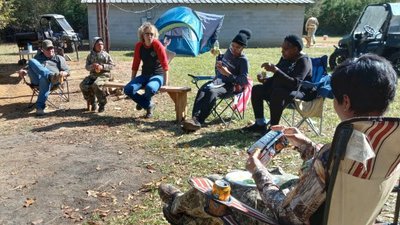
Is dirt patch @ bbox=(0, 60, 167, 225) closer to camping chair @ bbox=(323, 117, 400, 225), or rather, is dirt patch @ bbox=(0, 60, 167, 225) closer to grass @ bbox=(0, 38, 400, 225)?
grass @ bbox=(0, 38, 400, 225)

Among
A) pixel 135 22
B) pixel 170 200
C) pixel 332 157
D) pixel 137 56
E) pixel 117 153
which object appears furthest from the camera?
pixel 135 22

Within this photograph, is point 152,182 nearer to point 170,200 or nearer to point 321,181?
point 170,200

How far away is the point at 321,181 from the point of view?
1.70 metres

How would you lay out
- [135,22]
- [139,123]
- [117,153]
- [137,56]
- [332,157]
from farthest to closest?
[135,22], [137,56], [139,123], [117,153], [332,157]

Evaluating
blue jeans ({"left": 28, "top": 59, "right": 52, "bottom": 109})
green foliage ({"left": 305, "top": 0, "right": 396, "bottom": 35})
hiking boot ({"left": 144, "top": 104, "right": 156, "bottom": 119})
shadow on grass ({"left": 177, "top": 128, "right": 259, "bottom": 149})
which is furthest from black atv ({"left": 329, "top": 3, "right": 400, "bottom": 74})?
green foliage ({"left": 305, "top": 0, "right": 396, "bottom": 35})

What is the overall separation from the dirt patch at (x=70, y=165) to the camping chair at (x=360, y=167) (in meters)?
2.22

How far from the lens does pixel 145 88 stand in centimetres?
615

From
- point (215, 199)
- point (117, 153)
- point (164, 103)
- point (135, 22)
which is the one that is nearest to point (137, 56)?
point (164, 103)

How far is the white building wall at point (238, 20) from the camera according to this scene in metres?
20.3

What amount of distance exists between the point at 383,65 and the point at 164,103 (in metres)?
5.89

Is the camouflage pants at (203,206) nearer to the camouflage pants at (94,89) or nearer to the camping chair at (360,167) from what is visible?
the camping chair at (360,167)

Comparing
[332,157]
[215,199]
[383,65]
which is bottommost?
[215,199]

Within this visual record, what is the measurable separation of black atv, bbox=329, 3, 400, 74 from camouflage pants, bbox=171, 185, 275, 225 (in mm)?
8761

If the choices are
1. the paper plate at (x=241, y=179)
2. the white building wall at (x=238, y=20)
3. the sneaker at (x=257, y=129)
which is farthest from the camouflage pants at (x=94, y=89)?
the white building wall at (x=238, y=20)
